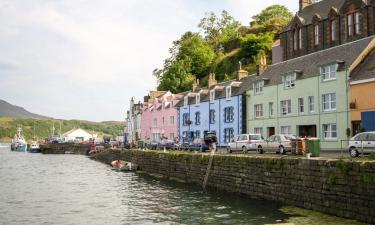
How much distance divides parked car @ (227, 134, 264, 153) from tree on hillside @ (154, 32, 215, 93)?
59.0m

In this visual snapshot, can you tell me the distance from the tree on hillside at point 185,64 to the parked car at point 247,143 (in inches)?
2325

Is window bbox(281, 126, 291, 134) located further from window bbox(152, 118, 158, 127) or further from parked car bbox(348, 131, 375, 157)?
window bbox(152, 118, 158, 127)

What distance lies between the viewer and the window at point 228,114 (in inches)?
2284

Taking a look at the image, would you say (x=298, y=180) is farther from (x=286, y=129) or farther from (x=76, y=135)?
(x=76, y=135)

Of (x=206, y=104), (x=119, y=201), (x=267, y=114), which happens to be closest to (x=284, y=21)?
(x=206, y=104)

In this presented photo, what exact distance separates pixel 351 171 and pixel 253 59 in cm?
7542

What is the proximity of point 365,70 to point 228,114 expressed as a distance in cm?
2329

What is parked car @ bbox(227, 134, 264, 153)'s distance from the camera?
38588 millimetres

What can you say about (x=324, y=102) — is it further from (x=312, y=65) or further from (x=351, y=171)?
(x=351, y=171)

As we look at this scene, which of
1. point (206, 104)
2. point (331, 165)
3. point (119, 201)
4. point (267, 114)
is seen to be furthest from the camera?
point (206, 104)

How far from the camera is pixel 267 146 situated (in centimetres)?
3688

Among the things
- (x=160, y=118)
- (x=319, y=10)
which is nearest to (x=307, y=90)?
(x=319, y=10)

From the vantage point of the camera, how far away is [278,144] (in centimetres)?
3506

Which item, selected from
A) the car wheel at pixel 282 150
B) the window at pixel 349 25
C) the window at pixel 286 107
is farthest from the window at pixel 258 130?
the car wheel at pixel 282 150
